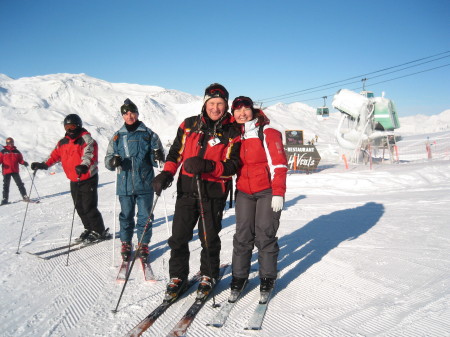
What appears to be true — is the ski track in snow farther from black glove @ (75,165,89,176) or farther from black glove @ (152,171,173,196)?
black glove @ (75,165,89,176)

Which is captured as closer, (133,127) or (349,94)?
(133,127)

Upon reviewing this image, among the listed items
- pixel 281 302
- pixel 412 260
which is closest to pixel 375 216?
pixel 412 260

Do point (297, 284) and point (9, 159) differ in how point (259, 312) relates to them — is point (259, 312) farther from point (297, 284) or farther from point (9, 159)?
point (9, 159)

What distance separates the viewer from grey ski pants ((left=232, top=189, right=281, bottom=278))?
2926 millimetres

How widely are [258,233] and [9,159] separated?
32.7ft

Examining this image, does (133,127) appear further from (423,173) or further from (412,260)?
(423,173)

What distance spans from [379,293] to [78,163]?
14.8 ft

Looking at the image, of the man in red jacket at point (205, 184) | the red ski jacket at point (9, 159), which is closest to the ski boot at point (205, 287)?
the man in red jacket at point (205, 184)

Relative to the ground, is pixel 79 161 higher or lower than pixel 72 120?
lower

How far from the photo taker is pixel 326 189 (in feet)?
32.4

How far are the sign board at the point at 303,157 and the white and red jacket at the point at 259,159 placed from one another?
39.1 feet

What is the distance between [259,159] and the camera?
9.78 ft

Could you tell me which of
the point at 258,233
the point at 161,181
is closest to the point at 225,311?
the point at 258,233

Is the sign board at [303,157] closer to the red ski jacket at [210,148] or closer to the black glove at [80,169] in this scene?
the black glove at [80,169]
